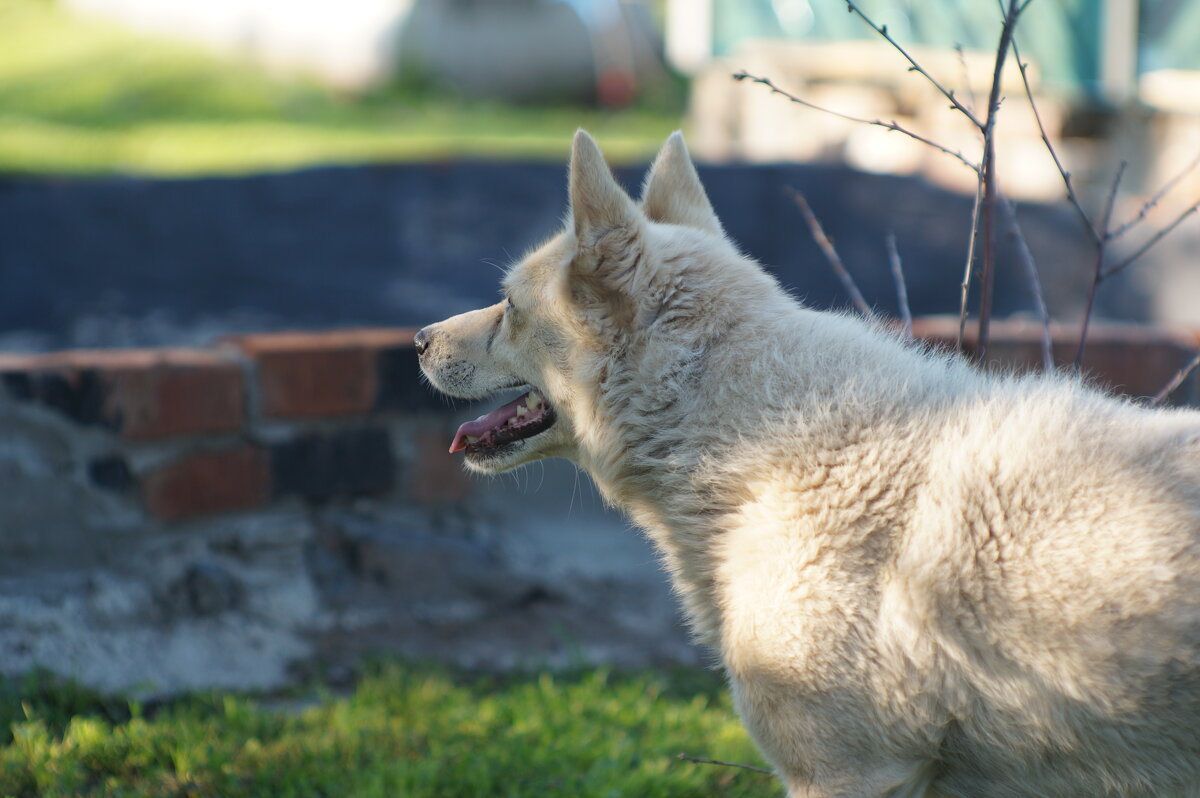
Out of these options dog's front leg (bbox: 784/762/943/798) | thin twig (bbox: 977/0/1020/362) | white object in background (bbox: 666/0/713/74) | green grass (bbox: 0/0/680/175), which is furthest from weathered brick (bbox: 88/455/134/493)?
white object in background (bbox: 666/0/713/74)

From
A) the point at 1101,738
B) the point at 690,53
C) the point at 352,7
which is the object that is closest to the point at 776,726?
the point at 1101,738

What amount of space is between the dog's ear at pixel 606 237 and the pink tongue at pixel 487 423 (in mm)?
389

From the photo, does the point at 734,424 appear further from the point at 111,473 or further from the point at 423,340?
the point at 111,473

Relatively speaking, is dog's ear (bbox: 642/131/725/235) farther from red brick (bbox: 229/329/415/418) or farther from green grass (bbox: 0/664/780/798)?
green grass (bbox: 0/664/780/798)

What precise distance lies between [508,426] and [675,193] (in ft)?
2.14

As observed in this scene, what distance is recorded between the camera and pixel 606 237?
220 cm

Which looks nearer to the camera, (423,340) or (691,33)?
(423,340)

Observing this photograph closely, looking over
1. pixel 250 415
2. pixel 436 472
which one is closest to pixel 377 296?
pixel 436 472

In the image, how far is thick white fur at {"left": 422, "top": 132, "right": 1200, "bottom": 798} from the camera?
1740 mm

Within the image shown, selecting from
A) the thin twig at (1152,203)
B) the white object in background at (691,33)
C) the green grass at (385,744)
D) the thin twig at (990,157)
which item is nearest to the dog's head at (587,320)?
the thin twig at (990,157)

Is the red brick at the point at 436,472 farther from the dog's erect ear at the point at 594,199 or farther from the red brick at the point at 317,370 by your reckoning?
the dog's erect ear at the point at 594,199

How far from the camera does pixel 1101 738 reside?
5.83 ft

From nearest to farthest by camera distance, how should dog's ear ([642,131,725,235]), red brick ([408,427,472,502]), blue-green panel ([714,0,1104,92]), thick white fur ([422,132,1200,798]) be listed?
1. thick white fur ([422,132,1200,798])
2. dog's ear ([642,131,725,235])
3. red brick ([408,427,472,502])
4. blue-green panel ([714,0,1104,92])

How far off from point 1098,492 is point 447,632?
6.96 ft
